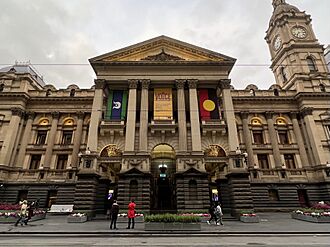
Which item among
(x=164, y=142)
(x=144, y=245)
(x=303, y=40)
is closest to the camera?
(x=144, y=245)

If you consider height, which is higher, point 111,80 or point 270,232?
point 111,80

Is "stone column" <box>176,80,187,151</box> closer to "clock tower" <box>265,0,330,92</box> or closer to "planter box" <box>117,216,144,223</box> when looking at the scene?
"planter box" <box>117,216,144,223</box>

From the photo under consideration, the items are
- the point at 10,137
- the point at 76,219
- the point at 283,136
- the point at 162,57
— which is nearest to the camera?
the point at 76,219

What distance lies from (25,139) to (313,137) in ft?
151

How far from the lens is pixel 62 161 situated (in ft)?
111

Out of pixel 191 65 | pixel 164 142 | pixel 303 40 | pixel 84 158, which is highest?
pixel 303 40

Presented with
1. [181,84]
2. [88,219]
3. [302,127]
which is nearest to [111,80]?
[181,84]

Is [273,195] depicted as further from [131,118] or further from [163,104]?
[131,118]

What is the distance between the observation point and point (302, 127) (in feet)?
114

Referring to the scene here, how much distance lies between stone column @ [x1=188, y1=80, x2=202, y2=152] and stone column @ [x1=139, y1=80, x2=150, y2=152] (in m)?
5.72

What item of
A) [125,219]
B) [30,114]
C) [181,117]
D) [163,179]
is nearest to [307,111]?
[181,117]

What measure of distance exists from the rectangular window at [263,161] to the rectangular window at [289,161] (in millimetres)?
3070

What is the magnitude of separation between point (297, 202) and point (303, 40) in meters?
32.1

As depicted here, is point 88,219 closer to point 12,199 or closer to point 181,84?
point 12,199
